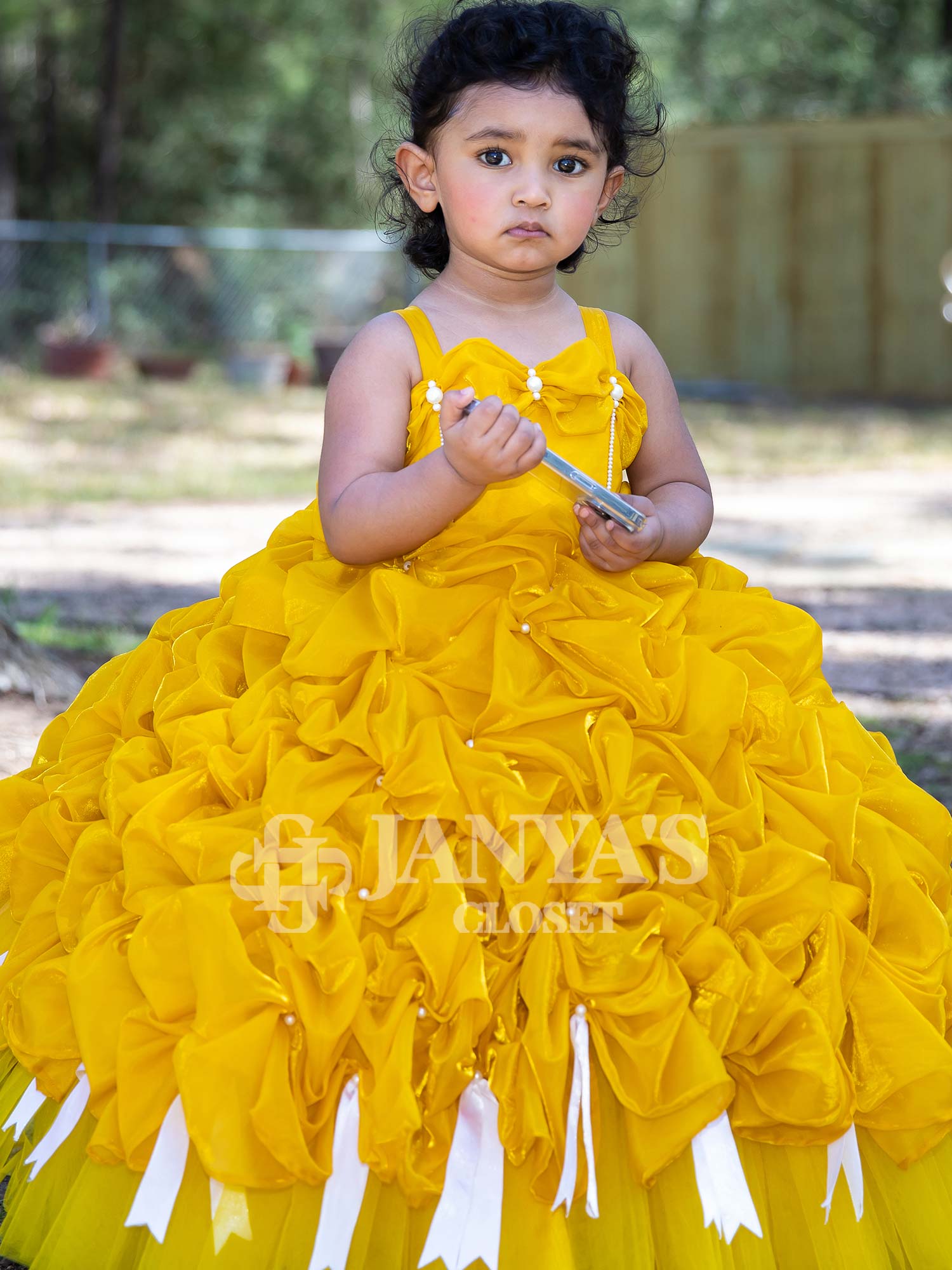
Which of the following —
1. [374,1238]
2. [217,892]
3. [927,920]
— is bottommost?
[374,1238]

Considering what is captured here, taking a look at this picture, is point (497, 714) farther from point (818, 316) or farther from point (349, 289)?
point (349, 289)

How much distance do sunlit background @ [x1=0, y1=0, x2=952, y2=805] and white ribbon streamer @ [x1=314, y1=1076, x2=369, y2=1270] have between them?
1.46 metres

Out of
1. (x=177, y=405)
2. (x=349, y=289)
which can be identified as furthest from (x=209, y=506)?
(x=349, y=289)

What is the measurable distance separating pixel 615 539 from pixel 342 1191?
2.61 feet

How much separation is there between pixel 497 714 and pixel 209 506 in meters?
5.50

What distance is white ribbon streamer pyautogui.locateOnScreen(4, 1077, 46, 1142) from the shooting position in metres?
1.63

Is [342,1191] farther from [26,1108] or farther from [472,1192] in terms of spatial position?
[26,1108]

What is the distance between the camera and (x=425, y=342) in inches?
73.0

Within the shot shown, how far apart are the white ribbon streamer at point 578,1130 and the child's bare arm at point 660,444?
76cm

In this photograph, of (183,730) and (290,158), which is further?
(290,158)

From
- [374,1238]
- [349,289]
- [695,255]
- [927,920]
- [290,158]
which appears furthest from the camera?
[290,158]

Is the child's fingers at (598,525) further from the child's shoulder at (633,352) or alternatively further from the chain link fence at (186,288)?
the chain link fence at (186,288)

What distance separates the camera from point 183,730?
1683 mm

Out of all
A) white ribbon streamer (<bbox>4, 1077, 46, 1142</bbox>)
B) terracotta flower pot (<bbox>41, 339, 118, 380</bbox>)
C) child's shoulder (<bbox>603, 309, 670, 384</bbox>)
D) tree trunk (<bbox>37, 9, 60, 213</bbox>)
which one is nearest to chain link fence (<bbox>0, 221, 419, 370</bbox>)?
terracotta flower pot (<bbox>41, 339, 118, 380</bbox>)
